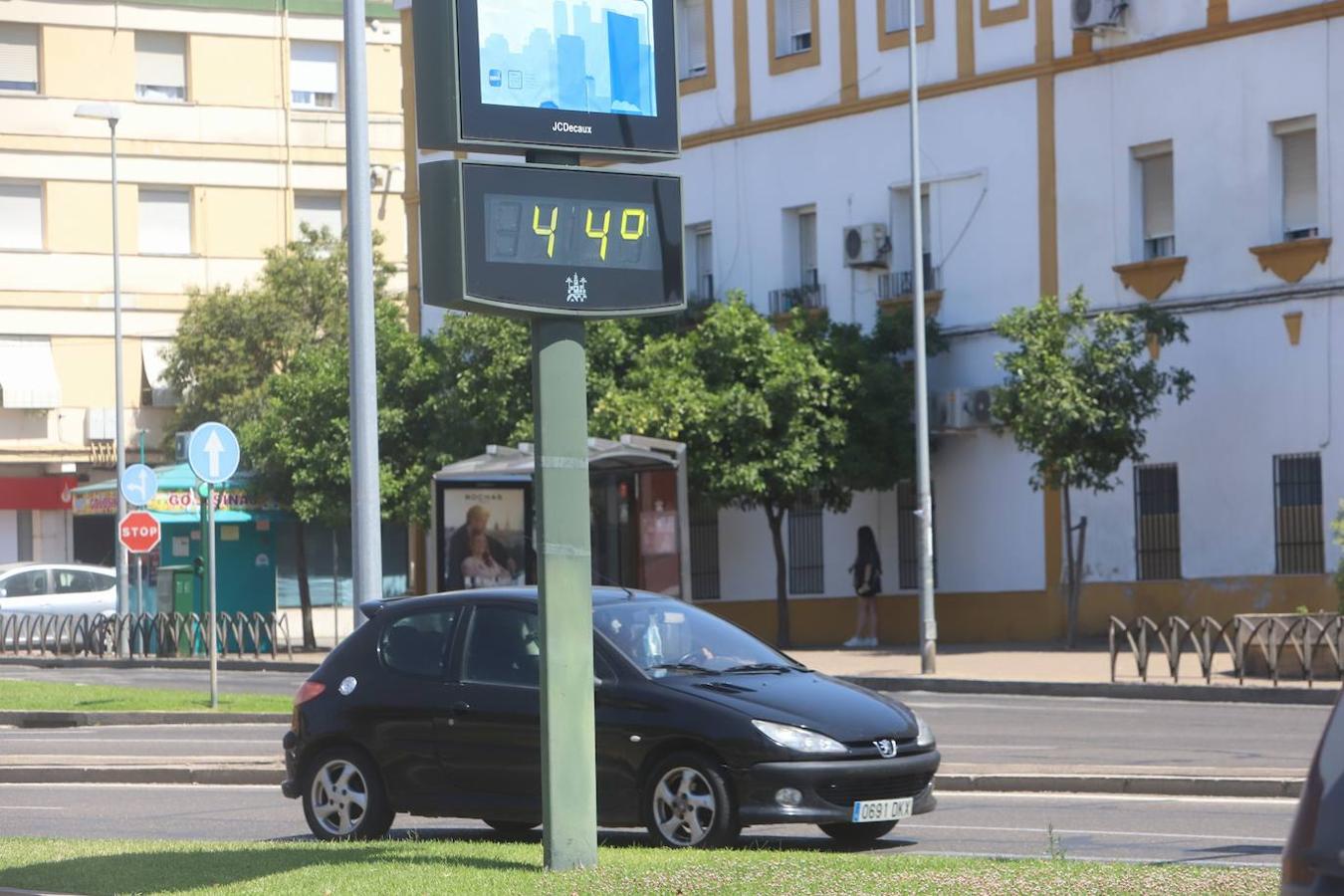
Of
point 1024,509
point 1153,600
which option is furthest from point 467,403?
point 1153,600

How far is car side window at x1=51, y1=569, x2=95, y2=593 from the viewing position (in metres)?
43.0

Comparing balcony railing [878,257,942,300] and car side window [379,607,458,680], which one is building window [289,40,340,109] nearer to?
balcony railing [878,257,942,300]

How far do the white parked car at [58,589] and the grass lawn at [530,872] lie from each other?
31885 millimetres

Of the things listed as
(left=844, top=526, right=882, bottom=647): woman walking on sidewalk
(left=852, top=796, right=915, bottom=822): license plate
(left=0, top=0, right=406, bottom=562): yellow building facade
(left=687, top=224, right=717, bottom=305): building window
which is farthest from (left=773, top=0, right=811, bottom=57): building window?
(left=852, top=796, right=915, bottom=822): license plate

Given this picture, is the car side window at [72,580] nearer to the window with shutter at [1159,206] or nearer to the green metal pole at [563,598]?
the window with shutter at [1159,206]

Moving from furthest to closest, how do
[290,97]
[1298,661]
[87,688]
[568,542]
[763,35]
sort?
[290,97]
[763,35]
[87,688]
[1298,661]
[568,542]

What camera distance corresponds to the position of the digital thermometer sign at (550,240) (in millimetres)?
9789

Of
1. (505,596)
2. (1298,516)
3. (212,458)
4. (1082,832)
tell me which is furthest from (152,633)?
(1082,832)

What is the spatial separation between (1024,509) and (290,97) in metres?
28.4

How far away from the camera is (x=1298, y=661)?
24438 millimetres

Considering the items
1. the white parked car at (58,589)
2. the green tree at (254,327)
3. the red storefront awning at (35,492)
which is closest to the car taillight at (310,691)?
the white parked car at (58,589)

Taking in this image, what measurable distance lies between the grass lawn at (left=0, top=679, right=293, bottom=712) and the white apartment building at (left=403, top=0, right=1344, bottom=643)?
1305cm

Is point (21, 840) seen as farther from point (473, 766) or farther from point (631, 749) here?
point (631, 749)

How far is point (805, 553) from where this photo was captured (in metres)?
38.1
